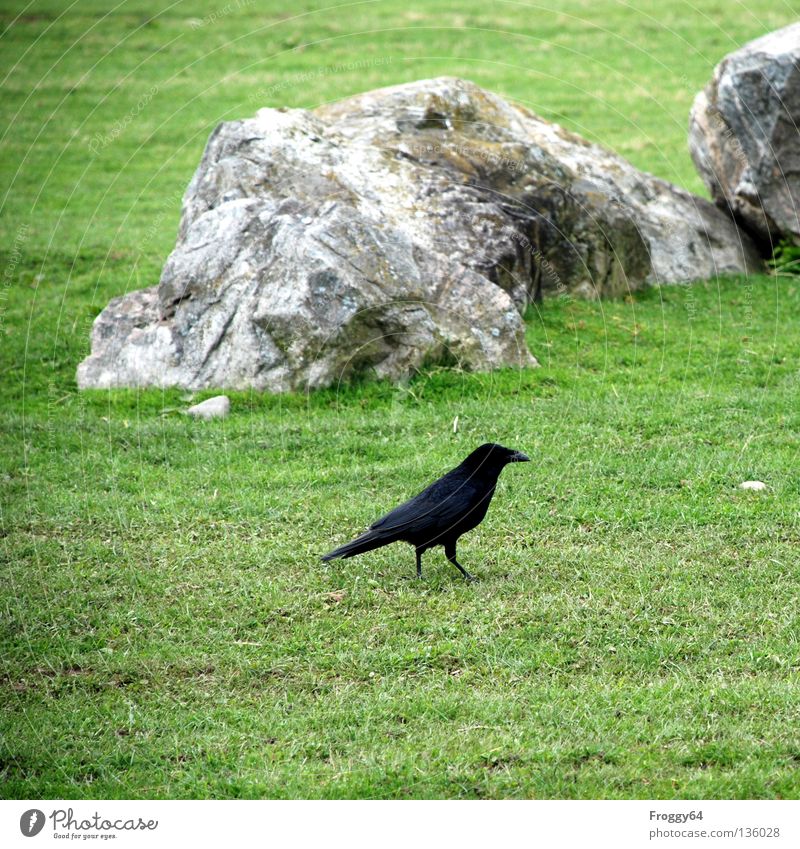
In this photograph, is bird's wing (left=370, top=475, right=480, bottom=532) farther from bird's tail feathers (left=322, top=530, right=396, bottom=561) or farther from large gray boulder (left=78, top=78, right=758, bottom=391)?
large gray boulder (left=78, top=78, right=758, bottom=391)

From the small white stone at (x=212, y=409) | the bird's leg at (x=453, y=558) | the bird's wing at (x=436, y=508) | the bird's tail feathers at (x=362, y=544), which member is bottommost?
the small white stone at (x=212, y=409)

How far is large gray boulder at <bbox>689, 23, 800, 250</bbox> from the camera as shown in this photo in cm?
1391

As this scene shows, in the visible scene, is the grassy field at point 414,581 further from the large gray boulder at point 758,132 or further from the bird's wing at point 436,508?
the large gray boulder at point 758,132

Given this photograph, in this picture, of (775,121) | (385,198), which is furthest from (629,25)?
(385,198)

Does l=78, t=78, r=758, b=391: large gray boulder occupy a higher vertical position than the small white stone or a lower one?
higher

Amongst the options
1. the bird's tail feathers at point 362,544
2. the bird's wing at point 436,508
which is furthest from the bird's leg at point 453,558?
the bird's tail feathers at point 362,544

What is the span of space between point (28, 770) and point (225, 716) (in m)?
1.04

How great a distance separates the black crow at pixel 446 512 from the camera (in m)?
7.21

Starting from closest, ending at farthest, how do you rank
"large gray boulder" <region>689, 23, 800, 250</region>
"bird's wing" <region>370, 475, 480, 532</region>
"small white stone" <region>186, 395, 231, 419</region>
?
"bird's wing" <region>370, 475, 480, 532</region> < "small white stone" <region>186, 395, 231, 419</region> < "large gray boulder" <region>689, 23, 800, 250</region>

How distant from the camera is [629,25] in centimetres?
2734

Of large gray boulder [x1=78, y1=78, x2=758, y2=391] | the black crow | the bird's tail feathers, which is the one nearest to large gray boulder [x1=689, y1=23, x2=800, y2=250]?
large gray boulder [x1=78, y1=78, x2=758, y2=391]

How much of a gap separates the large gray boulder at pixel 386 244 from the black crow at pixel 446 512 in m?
3.77

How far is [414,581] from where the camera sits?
7.62m
